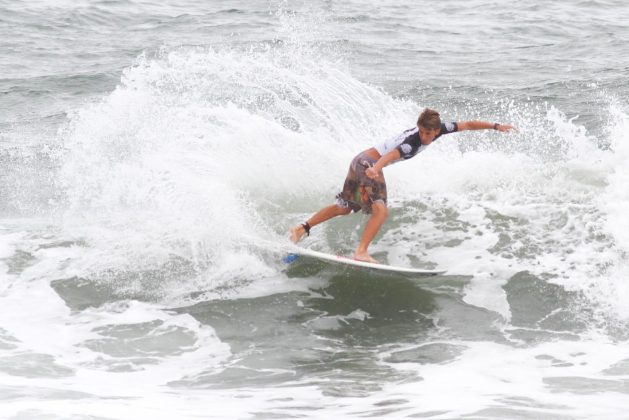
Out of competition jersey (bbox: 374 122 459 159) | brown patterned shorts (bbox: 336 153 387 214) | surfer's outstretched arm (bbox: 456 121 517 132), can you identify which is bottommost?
brown patterned shorts (bbox: 336 153 387 214)

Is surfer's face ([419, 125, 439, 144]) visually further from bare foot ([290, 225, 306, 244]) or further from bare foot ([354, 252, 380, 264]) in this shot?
bare foot ([290, 225, 306, 244])

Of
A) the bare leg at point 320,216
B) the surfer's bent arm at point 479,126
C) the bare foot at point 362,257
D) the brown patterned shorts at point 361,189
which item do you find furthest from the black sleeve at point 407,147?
the bare foot at point 362,257

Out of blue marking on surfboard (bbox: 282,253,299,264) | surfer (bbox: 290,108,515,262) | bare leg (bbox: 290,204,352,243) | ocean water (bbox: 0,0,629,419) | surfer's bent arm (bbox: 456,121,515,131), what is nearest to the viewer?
ocean water (bbox: 0,0,629,419)

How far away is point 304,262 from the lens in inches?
367

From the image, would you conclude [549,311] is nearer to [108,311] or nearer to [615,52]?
[108,311]

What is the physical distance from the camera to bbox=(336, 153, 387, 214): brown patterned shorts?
8.87 m

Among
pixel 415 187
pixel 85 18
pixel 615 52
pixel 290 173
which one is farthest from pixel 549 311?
pixel 85 18

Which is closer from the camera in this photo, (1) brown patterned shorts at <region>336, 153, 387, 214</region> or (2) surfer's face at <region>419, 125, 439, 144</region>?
(2) surfer's face at <region>419, 125, 439, 144</region>

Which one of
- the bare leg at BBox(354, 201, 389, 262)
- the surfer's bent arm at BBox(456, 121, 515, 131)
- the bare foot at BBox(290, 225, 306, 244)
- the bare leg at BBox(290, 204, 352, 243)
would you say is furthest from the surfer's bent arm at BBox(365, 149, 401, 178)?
the bare foot at BBox(290, 225, 306, 244)

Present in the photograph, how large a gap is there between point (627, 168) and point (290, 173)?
4.13 metres

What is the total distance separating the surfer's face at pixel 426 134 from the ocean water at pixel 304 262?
1396mm

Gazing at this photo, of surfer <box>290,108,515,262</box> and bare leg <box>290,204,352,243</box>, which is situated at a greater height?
surfer <box>290,108,515,262</box>

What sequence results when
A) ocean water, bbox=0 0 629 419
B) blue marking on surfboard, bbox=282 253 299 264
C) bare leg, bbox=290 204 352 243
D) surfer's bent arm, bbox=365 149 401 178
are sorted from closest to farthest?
ocean water, bbox=0 0 629 419 < surfer's bent arm, bbox=365 149 401 178 < blue marking on surfboard, bbox=282 253 299 264 < bare leg, bbox=290 204 352 243

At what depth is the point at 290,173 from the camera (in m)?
10.9
